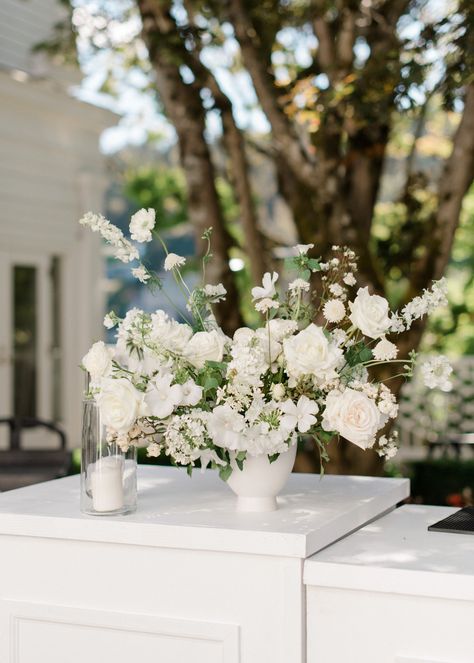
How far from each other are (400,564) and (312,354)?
0.51m

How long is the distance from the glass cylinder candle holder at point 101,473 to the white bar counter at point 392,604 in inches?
20.2

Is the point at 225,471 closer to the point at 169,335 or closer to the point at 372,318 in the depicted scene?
the point at 169,335

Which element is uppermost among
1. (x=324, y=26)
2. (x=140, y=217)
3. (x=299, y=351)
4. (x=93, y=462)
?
(x=324, y=26)

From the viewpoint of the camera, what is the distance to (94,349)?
2508 mm

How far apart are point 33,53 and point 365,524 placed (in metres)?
8.15

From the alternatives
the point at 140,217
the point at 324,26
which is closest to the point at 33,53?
the point at 324,26

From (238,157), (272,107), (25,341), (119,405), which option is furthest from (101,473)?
(25,341)

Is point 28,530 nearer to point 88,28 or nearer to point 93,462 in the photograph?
point 93,462

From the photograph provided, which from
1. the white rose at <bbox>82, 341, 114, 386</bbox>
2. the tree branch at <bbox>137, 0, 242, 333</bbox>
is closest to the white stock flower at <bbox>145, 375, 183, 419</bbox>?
the white rose at <bbox>82, 341, 114, 386</bbox>

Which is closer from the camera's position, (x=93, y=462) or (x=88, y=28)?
(x=93, y=462)

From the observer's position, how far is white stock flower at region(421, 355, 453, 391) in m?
2.42

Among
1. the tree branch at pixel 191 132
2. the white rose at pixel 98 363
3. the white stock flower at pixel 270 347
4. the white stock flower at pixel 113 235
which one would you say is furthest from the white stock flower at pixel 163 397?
the tree branch at pixel 191 132

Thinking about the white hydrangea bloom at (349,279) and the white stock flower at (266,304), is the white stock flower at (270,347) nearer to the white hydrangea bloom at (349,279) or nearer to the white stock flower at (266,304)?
the white stock flower at (266,304)

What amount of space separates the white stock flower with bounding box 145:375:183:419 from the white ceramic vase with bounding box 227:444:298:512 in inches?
8.5
